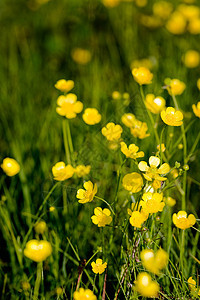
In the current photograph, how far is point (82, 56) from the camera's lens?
2.09 meters

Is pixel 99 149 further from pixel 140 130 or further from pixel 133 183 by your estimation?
pixel 133 183

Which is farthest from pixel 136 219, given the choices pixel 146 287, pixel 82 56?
pixel 82 56

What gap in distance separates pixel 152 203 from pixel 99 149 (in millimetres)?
559

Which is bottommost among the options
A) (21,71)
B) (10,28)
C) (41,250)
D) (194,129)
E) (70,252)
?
(70,252)

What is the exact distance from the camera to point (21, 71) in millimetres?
2035

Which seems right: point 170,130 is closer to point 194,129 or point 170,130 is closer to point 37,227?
point 194,129

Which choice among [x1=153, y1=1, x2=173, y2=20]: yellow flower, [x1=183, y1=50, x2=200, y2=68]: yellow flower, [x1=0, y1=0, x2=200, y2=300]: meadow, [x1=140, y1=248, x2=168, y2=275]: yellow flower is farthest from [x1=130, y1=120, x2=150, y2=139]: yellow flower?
[x1=153, y1=1, x2=173, y2=20]: yellow flower

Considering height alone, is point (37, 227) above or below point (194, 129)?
below

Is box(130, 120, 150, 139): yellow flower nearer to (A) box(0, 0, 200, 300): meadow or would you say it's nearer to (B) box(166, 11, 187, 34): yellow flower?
(A) box(0, 0, 200, 300): meadow

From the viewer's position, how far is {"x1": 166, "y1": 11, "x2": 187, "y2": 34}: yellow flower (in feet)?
7.04

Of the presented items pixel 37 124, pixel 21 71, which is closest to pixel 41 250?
pixel 37 124

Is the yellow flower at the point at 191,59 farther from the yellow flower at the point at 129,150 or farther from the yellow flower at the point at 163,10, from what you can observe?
the yellow flower at the point at 129,150

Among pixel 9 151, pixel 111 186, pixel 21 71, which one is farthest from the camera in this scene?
pixel 21 71

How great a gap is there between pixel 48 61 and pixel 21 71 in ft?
0.69
